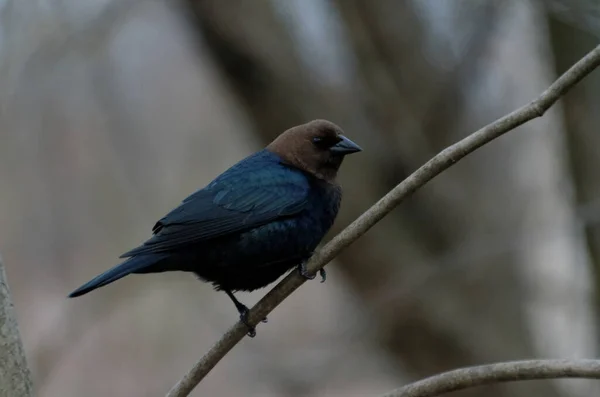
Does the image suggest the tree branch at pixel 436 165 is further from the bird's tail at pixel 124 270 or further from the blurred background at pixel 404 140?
the blurred background at pixel 404 140

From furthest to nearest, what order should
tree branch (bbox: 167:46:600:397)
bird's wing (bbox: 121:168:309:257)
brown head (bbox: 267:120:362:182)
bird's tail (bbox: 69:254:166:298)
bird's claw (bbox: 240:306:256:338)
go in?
brown head (bbox: 267:120:362:182), bird's wing (bbox: 121:168:309:257), bird's tail (bbox: 69:254:166:298), bird's claw (bbox: 240:306:256:338), tree branch (bbox: 167:46:600:397)

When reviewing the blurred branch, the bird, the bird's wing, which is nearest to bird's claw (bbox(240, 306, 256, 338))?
the bird

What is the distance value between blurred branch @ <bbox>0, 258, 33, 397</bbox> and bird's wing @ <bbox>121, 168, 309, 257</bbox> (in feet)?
3.58

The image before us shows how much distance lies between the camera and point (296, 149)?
13.2ft

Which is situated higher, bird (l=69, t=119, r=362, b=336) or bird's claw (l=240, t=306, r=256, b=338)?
bird (l=69, t=119, r=362, b=336)

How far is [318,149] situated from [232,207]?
0.59 metres

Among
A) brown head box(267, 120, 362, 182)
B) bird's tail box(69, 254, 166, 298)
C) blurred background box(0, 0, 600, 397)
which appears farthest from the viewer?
blurred background box(0, 0, 600, 397)

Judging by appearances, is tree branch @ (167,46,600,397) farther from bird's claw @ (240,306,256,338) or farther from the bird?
the bird

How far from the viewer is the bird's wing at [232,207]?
11.3ft

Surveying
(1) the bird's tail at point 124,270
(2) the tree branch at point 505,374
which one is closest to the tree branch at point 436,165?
(2) the tree branch at point 505,374

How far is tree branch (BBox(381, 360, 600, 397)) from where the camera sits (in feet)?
7.06

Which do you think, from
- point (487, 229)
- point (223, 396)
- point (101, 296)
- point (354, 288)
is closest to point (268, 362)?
point (354, 288)

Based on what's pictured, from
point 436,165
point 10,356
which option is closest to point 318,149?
point 436,165

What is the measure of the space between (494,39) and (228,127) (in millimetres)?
4000
